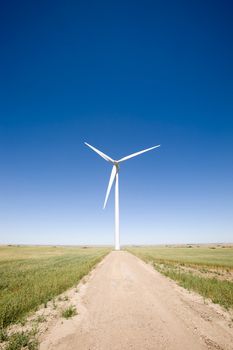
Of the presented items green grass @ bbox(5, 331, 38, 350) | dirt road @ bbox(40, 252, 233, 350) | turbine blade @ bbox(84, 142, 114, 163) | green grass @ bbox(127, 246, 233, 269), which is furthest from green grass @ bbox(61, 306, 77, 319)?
turbine blade @ bbox(84, 142, 114, 163)

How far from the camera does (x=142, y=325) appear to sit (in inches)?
338

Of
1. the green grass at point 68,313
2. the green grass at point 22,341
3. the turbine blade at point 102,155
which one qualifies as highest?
the turbine blade at point 102,155

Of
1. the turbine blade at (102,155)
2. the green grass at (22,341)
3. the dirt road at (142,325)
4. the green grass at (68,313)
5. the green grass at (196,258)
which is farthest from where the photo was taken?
the turbine blade at (102,155)

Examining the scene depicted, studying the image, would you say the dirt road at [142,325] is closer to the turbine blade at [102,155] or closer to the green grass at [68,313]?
the green grass at [68,313]

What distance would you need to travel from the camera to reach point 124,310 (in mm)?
10531

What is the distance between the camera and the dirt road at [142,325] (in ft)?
23.2

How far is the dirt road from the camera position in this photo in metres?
7.06

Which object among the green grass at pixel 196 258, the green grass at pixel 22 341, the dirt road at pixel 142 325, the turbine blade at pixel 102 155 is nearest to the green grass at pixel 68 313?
the dirt road at pixel 142 325

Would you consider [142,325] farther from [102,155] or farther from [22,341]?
[102,155]

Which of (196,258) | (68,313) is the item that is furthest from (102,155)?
(68,313)

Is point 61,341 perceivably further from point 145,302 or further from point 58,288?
point 58,288

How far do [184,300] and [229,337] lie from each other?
199 inches

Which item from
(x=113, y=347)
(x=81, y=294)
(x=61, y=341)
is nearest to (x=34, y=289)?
(x=81, y=294)

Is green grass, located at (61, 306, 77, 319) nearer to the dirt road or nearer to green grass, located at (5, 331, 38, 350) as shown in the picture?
the dirt road
